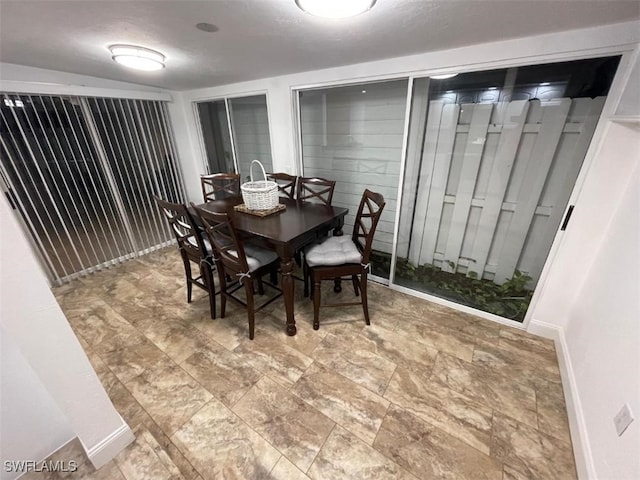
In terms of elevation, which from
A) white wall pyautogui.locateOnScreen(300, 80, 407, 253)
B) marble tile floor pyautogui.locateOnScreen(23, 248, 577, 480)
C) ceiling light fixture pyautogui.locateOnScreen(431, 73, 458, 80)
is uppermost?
ceiling light fixture pyautogui.locateOnScreen(431, 73, 458, 80)

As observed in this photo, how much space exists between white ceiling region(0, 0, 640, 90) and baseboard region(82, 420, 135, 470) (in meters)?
2.06

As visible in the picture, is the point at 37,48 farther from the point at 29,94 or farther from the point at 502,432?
the point at 502,432

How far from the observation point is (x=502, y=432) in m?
1.41

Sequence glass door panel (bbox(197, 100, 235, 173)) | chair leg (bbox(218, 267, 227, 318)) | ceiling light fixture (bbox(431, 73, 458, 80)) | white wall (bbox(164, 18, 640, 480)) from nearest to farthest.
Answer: white wall (bbox(164, 18, 640, 480)), ceiling light fixture (bbox(431, 73, 458, 80)), chair leg (bbox(218, 267, 227, 318)), glass door panel (bbox(197, 100, 235, 173))

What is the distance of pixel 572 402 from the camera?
4.80 ft

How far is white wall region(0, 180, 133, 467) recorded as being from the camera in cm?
88

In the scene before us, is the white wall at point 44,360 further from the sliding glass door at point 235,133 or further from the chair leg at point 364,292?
the sliding glass door at point 235,133

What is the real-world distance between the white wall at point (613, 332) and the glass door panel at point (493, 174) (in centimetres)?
34

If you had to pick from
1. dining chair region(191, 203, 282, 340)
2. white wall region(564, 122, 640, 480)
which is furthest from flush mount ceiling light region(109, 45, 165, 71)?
white wall region(564, 122, 640, 480)

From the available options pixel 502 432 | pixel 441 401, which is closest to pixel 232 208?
pixel 441 401

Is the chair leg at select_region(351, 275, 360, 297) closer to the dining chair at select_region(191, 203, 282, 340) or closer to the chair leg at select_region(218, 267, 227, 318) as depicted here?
the dining chair at select_region(191, 203, 282, 340)

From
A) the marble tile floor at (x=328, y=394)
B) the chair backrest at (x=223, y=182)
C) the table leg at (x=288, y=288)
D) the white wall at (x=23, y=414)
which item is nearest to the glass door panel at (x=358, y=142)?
the chair backrest at (x=223, y=182)

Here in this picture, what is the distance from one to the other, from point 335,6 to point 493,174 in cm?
187

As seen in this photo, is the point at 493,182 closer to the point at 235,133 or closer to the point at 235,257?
the point at 235,257
